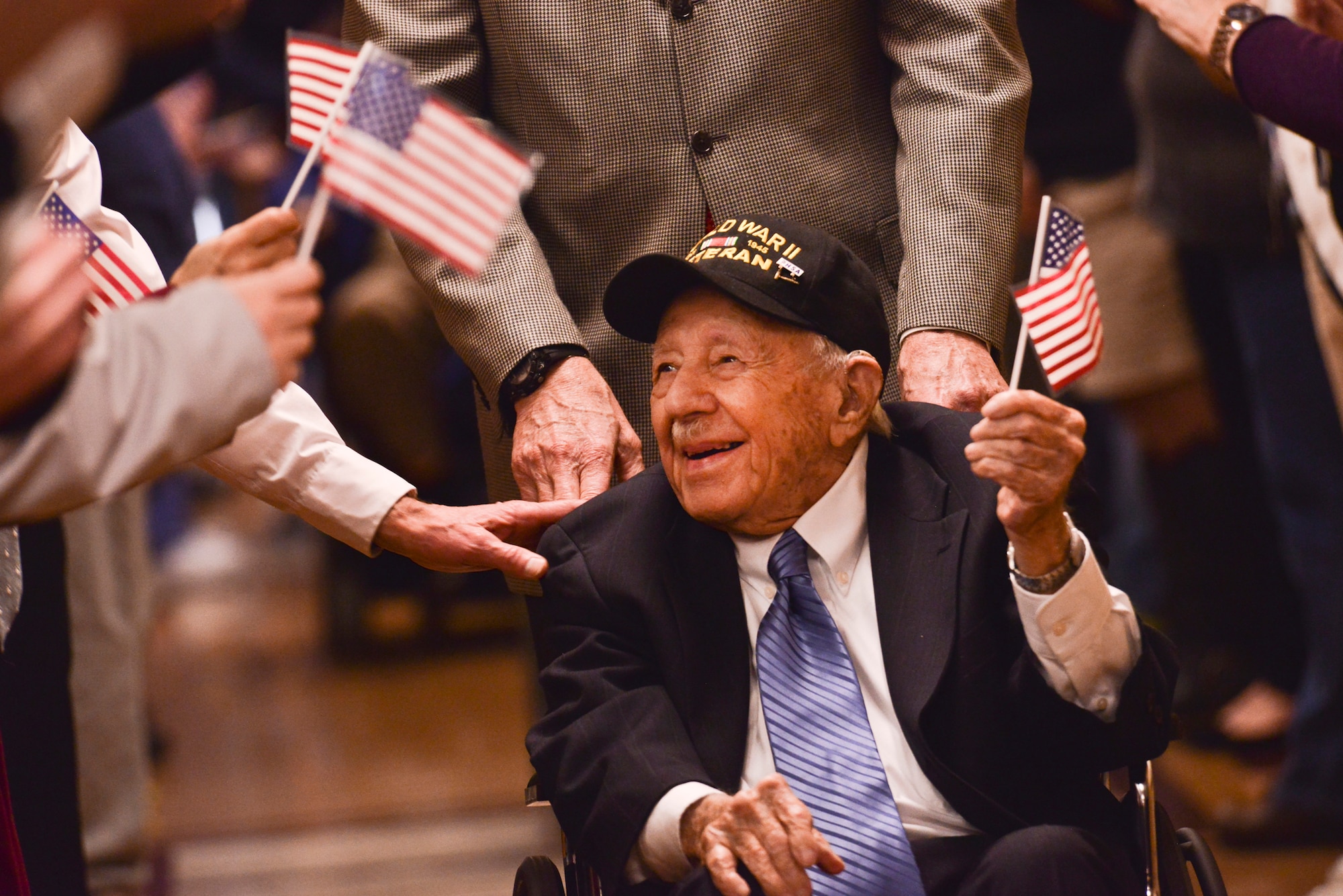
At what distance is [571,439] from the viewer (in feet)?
7.68

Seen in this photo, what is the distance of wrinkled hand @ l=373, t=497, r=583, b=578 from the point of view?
2.24 m

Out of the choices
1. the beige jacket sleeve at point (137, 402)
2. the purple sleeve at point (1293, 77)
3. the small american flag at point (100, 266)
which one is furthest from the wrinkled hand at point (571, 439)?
the purple sleeve at point (1293, 77)

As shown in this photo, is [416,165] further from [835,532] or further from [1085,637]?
[1085,637]

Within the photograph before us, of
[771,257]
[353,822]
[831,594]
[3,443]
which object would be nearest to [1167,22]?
[771,257]

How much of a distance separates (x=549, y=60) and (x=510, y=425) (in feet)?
1.93

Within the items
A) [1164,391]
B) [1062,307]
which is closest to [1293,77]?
[1062,307]

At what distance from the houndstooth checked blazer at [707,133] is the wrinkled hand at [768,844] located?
2.76 feet

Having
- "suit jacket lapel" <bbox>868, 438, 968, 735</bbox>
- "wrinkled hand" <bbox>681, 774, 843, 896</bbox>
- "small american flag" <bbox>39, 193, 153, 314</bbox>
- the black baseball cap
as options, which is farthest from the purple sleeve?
"small american flag" <bbox>39, 193, 153, 314</bbox>

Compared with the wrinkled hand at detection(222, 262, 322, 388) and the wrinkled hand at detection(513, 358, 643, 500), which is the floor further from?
the wrinkled hand at detection(222, 262, 322, 388)

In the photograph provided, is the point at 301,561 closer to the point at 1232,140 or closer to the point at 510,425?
the point at 1232,140

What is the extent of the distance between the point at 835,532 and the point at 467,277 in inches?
28.8

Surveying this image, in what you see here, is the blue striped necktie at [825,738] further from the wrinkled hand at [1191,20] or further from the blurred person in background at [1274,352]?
the blurred person in background at [1274,352]

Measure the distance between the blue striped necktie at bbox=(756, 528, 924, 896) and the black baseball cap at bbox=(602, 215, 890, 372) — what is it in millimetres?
309

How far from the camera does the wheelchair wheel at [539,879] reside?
2049 millimetres
